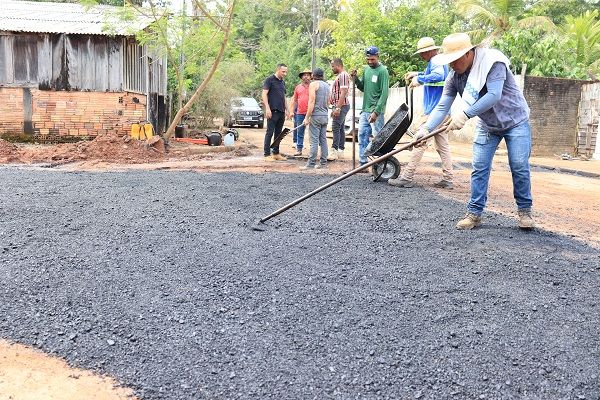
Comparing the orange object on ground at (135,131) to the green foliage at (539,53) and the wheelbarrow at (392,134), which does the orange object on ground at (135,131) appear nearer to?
the wheelbarrow at (392,134)

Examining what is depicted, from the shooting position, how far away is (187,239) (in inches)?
167

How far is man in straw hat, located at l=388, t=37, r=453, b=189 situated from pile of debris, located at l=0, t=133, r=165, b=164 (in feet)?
17.4

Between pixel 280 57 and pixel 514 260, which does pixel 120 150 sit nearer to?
pixel 514 260

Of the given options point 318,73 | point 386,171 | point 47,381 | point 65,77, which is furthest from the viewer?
point 65,77

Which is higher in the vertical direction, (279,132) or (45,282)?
(279,132)

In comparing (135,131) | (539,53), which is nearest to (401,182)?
(135,131)

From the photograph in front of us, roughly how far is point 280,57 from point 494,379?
33.8 meters

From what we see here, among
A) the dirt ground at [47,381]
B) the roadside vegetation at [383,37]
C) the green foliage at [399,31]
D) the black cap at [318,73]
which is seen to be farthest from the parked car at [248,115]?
the dirt ground at [47,381]

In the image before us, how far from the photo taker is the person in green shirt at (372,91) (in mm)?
7770

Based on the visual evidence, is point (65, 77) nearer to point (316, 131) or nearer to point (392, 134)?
point (316, 131)

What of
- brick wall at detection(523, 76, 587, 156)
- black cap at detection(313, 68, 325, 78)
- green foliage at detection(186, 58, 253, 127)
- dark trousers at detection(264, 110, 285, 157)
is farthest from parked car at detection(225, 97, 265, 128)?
black cap at detection(313, 68, 325, 78)

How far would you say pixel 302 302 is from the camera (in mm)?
3121

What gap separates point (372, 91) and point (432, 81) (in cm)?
140

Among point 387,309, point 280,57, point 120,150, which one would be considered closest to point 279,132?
point 120,150
